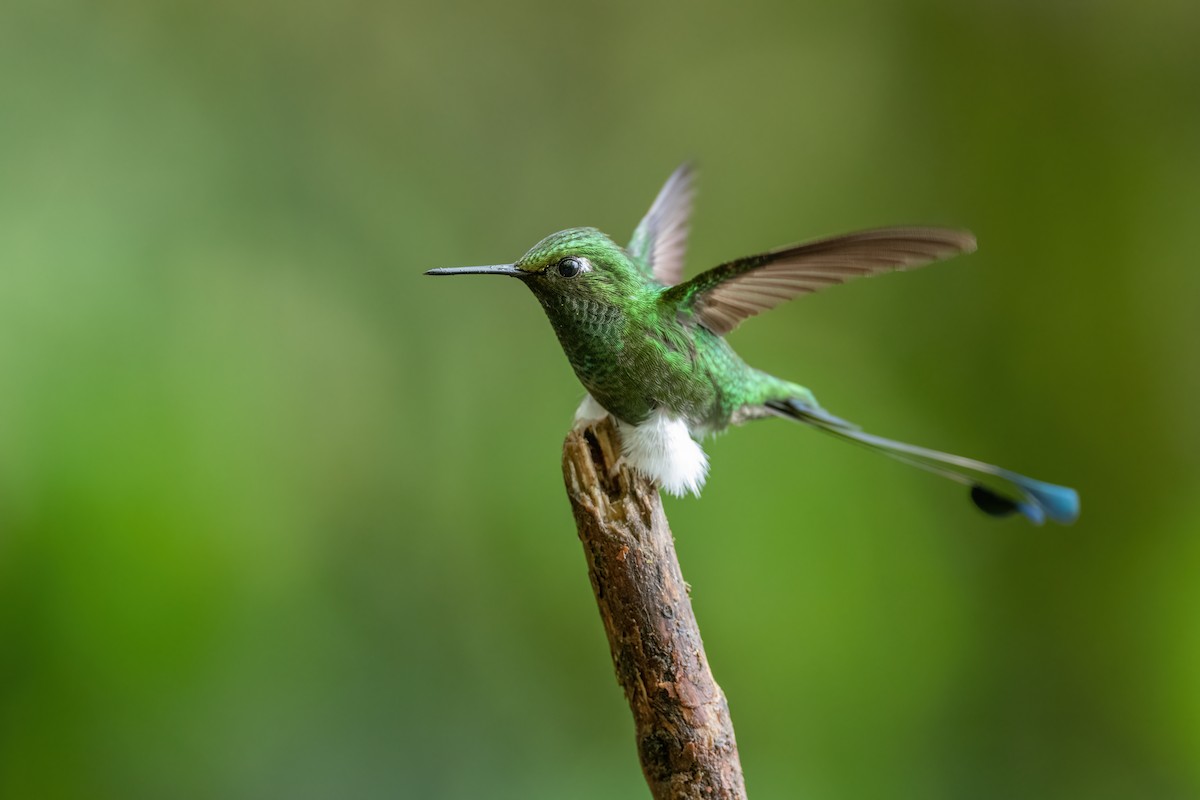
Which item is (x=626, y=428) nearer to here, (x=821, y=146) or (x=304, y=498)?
(x=304, y=498)

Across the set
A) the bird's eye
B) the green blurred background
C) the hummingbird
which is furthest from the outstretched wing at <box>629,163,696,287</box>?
the green blurred background

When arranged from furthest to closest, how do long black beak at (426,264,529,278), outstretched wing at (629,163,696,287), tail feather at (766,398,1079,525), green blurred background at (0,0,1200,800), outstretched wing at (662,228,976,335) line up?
green blurred background at (0,0,1200,800) < outstretched wing at (629,163,696,287) < tail feather at (766,398,1079,525) < long black beak at (426,264,529,278) < outstretched wing at (662,228,976,335)

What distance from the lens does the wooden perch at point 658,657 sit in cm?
104

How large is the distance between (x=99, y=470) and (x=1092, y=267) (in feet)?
7.88

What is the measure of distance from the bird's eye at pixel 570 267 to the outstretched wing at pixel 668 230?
0.37 m

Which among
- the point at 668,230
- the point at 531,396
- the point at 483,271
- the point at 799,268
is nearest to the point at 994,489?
the point at 799,268

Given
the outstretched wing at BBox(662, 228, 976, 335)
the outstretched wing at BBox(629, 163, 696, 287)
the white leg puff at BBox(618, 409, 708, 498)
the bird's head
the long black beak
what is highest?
the outstretched wing at BBox(629, 163, 696, 287)

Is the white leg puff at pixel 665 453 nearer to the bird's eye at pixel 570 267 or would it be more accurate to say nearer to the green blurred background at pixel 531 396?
the bird's eye at pixel 570 267

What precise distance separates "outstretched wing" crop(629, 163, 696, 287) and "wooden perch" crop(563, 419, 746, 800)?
1.95 ft

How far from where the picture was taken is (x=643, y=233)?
1.58 metres

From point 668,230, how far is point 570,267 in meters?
0.49

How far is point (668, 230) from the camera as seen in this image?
1.65 meters

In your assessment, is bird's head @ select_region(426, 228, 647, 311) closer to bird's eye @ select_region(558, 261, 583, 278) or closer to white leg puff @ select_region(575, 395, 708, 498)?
bird's eye @ select_region(558, 261, 583, 278)

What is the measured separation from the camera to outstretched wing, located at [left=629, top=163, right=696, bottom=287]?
5.21ft
